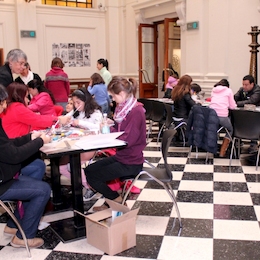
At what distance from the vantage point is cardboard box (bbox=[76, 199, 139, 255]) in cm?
253

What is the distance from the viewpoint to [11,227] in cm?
296

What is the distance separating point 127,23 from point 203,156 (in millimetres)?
5887

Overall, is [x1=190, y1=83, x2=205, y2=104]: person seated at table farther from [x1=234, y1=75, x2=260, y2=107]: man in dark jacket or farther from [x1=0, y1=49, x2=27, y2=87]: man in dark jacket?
[x1=0, y1=49, x2=27, y2=87]: man in dark jacket

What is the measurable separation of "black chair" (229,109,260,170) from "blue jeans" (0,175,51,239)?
2.88 meters

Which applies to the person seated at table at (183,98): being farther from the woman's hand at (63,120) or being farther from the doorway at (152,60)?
the doorway at (152,60)

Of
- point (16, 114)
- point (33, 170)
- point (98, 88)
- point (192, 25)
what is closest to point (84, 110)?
point (16, 114)

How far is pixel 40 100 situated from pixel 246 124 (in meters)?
2.54

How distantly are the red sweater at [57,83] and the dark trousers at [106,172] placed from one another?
334 cm

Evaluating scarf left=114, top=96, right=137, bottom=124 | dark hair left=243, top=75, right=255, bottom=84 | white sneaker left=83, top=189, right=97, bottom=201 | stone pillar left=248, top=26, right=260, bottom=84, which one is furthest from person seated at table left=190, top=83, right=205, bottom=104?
scarf left=114, top=96, right=137, bottom=124

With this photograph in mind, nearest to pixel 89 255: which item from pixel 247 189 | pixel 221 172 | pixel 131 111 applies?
pixel 131 111

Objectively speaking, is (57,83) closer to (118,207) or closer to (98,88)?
(98,88)

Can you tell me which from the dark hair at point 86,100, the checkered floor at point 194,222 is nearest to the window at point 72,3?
the dark hair at point 86,100

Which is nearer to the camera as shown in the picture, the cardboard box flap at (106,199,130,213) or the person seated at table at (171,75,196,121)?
the cardboard box flap at (106,199,130,213)

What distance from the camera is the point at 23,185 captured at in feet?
8.52
